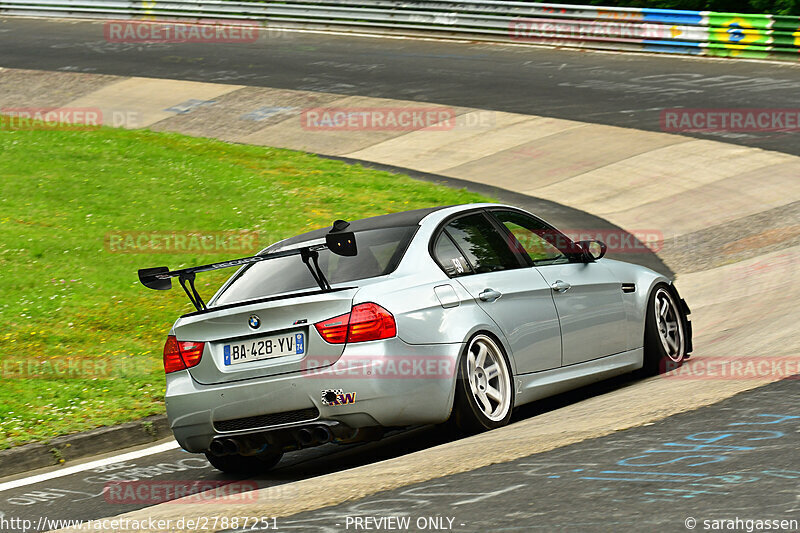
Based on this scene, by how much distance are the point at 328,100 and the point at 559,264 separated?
666 inches

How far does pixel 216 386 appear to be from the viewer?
21.1 ft

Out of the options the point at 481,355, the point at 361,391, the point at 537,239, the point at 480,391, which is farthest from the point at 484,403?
the point at 537,239

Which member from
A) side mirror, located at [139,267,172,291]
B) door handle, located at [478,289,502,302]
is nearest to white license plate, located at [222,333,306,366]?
side mirror, located at [139,267,172,291]

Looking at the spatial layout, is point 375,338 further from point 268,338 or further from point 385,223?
point 385,223

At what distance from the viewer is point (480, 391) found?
659 cm

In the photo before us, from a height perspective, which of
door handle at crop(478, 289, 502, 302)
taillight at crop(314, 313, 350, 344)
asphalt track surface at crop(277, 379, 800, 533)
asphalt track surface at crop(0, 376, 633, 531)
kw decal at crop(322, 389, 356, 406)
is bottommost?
asphalt track surface at crop(0, 376, 633, 531)

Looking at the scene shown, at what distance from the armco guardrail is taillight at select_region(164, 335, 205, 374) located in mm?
21701

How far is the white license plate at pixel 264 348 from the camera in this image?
20.4 feet

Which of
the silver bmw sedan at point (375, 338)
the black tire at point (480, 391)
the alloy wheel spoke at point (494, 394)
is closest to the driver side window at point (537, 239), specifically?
the silver bmw sedan at point (375, 338)

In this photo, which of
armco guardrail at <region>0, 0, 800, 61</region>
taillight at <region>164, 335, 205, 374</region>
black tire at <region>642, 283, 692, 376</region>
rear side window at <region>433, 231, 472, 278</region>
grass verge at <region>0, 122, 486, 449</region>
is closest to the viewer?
taillight at <region>164, 335, 205, 374</region>

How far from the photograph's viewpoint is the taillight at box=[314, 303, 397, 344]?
613 centimetres

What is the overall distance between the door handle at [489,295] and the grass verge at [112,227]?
3063mm

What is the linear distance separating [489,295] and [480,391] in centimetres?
62

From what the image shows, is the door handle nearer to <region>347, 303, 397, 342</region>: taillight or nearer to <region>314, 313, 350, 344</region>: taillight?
<region>347, 303, 397, 342</region>: taillight
